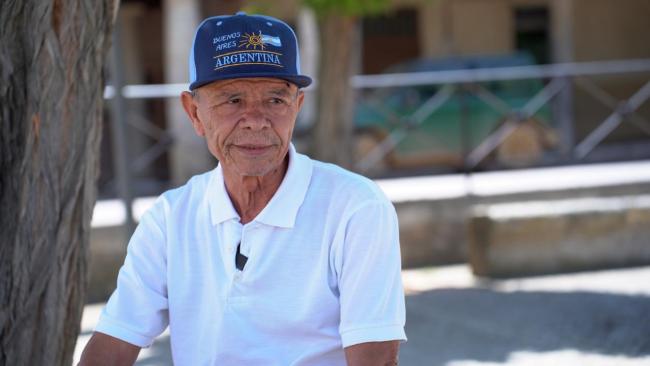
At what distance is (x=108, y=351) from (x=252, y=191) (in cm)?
52

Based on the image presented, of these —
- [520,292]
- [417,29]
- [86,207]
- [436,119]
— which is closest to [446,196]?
[520,292]

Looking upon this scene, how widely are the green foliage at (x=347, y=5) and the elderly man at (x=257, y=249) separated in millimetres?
5477

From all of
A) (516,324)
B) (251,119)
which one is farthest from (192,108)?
(516,324)

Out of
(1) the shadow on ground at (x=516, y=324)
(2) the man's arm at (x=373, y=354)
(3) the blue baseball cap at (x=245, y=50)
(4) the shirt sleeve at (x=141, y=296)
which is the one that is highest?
(3) the blue baseball cap at (x=245, y=50)

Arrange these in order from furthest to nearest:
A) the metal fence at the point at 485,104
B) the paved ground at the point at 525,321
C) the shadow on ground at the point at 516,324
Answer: the metal fence at the point at 485,104, the shadow on ground at the point at 516,324, the paved ground at the point at 525,321

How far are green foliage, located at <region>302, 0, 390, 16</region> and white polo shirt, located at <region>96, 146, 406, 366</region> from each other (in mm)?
5545

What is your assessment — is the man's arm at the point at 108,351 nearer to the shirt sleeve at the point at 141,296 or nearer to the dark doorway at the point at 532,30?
the shirt sleeve at the point at 141,296

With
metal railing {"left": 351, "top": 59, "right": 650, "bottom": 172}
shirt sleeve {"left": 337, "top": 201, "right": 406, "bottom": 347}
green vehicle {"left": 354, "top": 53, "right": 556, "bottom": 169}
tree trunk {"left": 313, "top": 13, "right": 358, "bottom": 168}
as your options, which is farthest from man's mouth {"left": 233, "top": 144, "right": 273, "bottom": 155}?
green vehicle {"left": 354, "top": 53, "right": 556, "bottom": 169}

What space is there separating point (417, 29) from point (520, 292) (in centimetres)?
1043

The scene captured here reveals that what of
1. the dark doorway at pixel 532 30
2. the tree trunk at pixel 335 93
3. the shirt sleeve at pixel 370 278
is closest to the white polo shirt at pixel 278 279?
the shirt sleeve at pixel 370 278

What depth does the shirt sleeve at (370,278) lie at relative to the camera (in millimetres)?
2611

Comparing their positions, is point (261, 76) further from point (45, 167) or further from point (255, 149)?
point (45, 167)

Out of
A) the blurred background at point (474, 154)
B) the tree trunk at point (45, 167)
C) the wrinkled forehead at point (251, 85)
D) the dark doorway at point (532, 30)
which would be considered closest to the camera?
the wrinkled forehead at point (251, 85)

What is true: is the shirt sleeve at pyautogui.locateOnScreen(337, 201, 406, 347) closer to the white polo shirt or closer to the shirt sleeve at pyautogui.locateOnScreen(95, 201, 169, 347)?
the white polo shirt
